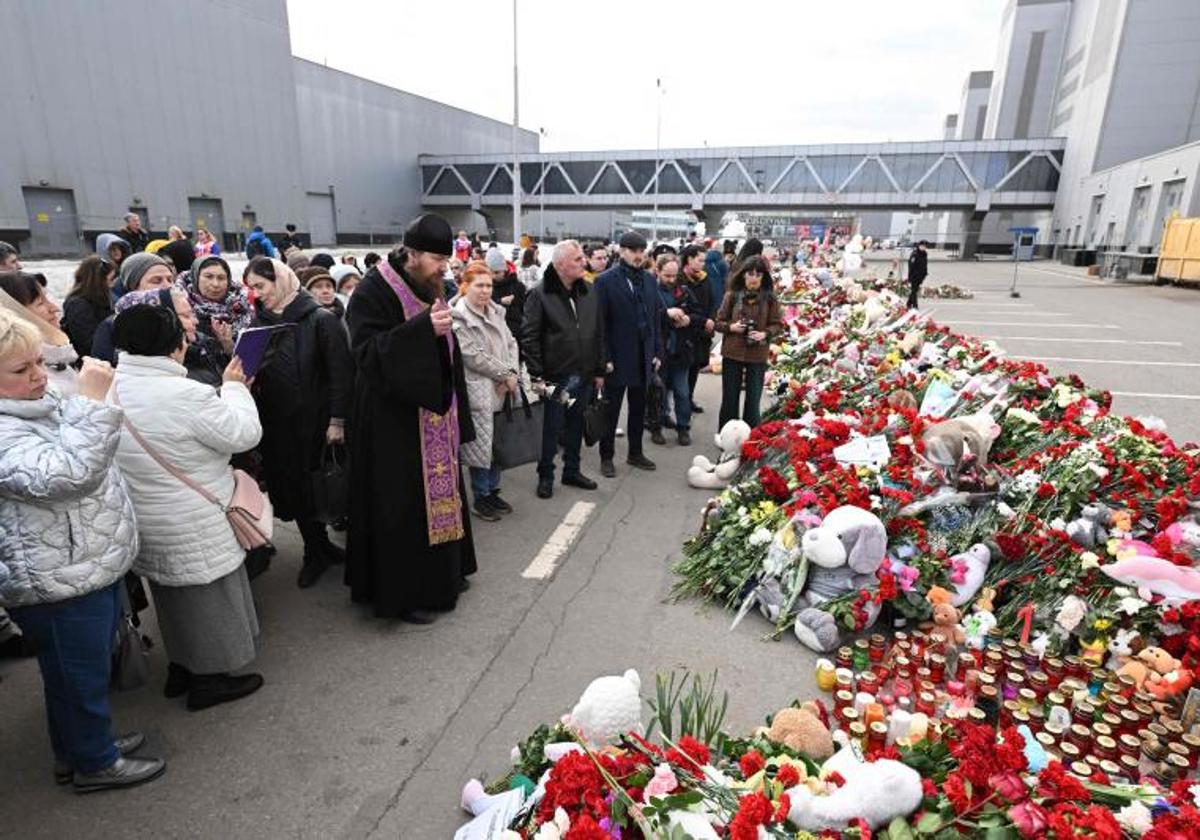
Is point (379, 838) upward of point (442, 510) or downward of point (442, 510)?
downward

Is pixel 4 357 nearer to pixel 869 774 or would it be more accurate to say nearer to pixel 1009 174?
pixel 869 774

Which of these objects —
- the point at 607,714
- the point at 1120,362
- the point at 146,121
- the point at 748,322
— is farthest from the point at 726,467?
the point at 146,121

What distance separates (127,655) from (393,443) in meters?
1.44

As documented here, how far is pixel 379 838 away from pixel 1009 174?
203 feet

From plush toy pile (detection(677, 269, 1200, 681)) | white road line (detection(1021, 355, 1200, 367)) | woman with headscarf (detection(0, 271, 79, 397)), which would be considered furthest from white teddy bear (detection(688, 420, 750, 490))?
white road line (detection(1021, 355, 1200, 367))

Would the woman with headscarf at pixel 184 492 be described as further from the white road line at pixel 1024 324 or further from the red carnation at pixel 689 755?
the white road line at pixel 1024 324

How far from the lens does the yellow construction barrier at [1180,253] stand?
24656 mm

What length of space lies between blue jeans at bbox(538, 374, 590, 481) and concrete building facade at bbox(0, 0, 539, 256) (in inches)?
1295

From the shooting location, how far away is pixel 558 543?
477cm

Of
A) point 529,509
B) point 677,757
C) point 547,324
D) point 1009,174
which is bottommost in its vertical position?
point 529,509

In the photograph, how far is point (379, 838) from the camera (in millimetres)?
2369

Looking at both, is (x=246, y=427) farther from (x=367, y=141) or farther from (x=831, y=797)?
(x=367, y=141)

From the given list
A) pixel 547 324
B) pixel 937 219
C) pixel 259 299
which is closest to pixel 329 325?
pixel 259 299

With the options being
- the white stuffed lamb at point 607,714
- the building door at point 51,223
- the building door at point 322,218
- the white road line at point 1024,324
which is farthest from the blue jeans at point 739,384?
the building door at point 322,218
